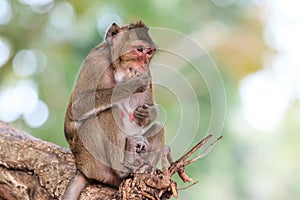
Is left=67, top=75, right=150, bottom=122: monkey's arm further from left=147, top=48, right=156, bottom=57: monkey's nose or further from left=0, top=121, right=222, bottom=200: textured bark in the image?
left=0, top=121, right=222, bottom=200: textured bark

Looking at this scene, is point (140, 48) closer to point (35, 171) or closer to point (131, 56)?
point (131, 56)

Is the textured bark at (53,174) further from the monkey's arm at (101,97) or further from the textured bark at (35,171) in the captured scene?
the monkey's arm at (101,97)

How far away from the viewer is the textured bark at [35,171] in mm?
2549

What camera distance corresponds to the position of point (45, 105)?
5.34 meters

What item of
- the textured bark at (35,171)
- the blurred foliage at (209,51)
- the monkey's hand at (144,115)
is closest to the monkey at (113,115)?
the monkey's hand at (144,115)

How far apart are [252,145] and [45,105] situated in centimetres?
231

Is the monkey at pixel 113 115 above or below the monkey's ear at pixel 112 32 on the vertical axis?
below

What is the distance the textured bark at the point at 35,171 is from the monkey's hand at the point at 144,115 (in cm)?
35

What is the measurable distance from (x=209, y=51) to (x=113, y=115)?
334 cm

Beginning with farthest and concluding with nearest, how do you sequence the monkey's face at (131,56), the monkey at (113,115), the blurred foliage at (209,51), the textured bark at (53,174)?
the blurred foliage at (209,51), the monkey's face at (131,56), the monkey at (113,115), the textured bark at (53,174)

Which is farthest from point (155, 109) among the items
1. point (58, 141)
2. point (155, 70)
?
point (58, 141)

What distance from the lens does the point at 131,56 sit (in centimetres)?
251

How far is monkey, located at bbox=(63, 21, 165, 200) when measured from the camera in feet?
7.84

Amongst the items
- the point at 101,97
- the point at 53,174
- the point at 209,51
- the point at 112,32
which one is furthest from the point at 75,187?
the point at 209,51
